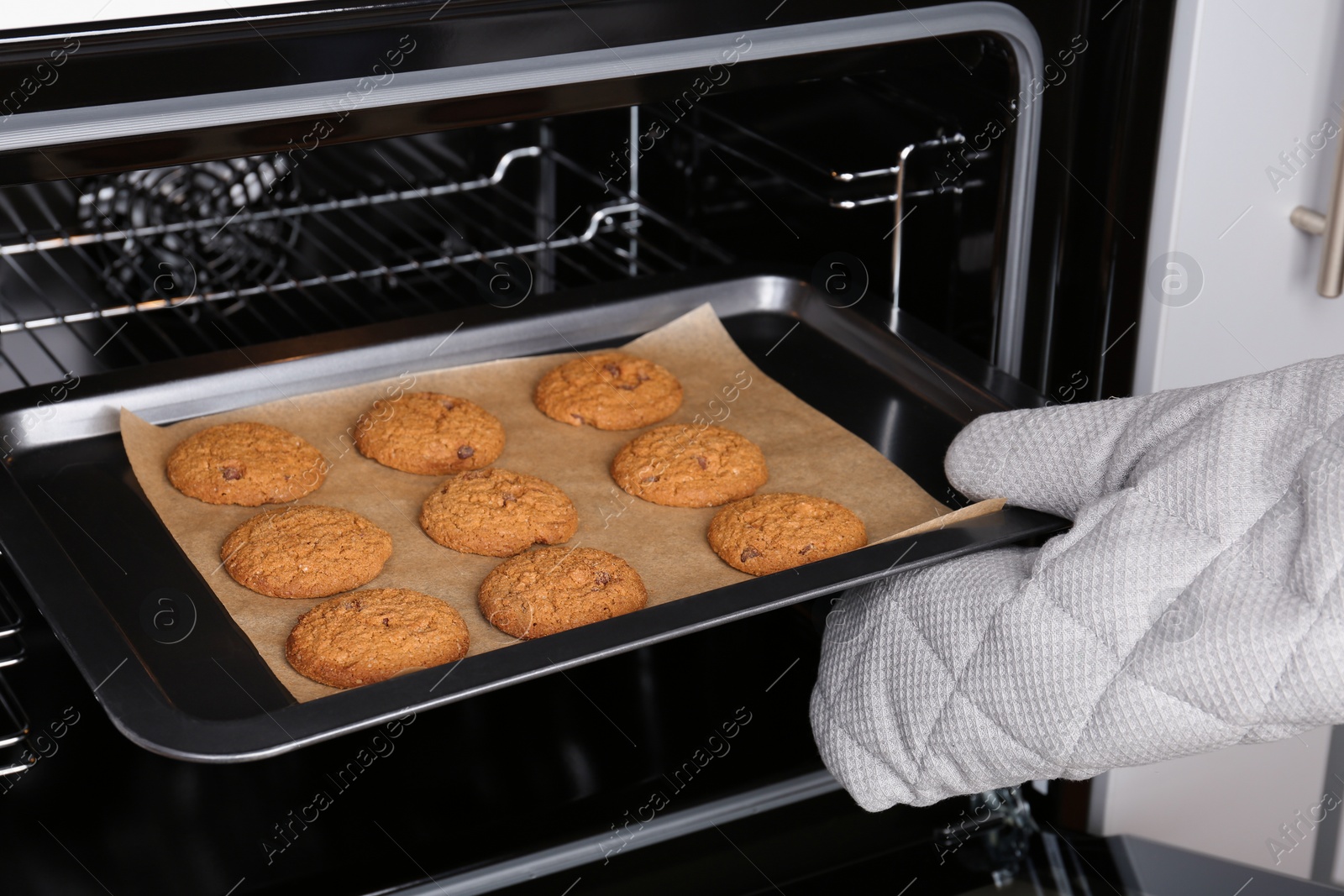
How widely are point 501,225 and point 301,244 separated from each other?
271 millimetres

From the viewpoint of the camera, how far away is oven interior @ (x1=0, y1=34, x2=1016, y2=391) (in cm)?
138

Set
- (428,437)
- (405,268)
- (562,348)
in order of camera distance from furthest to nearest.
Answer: (405,268), (562,348), (428,437)

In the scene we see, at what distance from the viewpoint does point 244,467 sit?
120cm

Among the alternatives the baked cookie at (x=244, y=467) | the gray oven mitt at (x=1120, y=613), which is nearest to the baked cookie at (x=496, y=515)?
the baked cookie at (x=244, y=467)

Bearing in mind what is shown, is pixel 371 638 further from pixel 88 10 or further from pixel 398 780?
pixel 88 10

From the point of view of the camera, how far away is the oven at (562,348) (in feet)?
2.91

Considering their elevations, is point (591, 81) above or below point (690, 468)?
above

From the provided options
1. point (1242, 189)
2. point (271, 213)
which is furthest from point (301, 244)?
point (1242, 189)

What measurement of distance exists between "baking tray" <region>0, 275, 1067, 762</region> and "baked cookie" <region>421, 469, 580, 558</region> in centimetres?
21

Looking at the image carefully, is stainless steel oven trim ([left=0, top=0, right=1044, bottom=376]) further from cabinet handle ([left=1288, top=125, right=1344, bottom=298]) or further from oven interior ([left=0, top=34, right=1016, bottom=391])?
cabinet handle ([left=1288, top=125, right=1344, bottom=298])

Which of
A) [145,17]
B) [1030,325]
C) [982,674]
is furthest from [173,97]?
[1030,325]

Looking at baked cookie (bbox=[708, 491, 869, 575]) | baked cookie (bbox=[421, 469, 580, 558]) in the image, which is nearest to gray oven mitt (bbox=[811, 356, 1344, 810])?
baked cookie (bbox=[708, 491, 869, 575])

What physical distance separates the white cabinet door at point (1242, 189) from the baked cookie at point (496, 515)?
57cm

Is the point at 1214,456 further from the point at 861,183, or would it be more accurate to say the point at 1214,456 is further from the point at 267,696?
the point at 267,696
